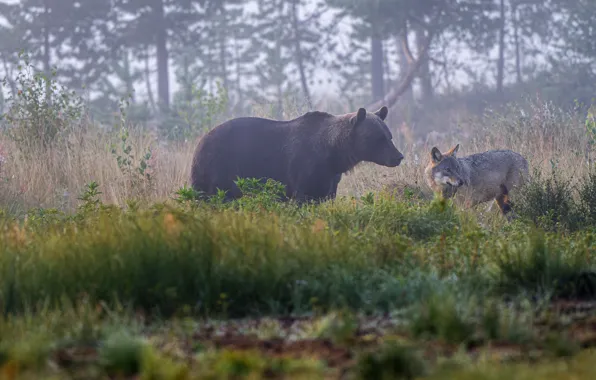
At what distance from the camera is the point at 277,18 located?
4362cm

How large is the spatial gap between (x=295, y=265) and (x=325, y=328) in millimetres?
1151

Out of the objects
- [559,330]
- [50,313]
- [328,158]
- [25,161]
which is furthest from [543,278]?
[25,161]

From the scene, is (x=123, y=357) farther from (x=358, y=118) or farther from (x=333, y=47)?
(x=333, y=47)

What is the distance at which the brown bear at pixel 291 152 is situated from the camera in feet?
36.3

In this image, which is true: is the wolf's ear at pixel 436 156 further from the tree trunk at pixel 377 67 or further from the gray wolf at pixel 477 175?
the tree trunk at pixel 377 67

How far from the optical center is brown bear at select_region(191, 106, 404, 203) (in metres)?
11.1

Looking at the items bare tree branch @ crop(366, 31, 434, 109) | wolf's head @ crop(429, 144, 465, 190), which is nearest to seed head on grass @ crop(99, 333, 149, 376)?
wolf's head @ crop(429, 144, 465, 190)

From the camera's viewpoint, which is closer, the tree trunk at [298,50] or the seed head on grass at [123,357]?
the seed head on grass at [123,357]

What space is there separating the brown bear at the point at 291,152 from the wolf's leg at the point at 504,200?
1.97 m

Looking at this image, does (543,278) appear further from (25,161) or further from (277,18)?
(277,18)

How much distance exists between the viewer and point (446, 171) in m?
11.5

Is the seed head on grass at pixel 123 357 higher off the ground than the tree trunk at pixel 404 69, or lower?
lower

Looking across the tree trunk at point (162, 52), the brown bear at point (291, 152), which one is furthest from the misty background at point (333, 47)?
the brown bear at point (291, 152)

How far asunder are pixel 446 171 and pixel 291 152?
2.16 metres
